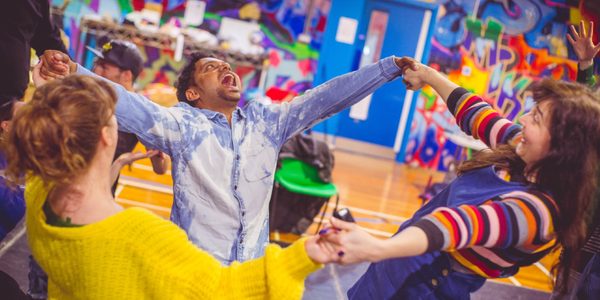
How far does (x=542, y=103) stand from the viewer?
4.57 ft

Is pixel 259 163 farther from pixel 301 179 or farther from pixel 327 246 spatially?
pixel 301 179

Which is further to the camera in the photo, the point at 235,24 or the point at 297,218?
the point at 235,24

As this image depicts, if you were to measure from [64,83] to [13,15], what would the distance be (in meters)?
1.28

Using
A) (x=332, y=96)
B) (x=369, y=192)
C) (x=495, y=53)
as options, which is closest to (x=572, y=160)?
(x=332, y=96)

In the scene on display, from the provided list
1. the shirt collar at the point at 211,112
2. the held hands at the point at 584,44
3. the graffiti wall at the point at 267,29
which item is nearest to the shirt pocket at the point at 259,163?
the shirt collar at the point at 211,112

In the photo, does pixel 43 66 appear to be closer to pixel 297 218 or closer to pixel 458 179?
pixel 458 179

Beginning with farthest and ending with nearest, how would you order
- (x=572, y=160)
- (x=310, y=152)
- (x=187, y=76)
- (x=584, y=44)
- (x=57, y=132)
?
(x=310, y=152) → (x=584, y=44) → (x=187, y=76) → (x=572, y=160) → (x=57, y=132)

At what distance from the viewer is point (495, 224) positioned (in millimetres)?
1249

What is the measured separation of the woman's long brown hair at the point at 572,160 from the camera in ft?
4.31

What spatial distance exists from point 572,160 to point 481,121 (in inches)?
17.3

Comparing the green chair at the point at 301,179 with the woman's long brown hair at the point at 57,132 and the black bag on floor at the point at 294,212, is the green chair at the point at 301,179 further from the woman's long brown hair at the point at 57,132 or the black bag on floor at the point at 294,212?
the woman's long brown hair at the point at 57,132

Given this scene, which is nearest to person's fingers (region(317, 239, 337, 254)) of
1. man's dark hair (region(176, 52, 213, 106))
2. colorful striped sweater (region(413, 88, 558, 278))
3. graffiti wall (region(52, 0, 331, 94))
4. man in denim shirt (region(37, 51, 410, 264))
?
colorful striped sweater (region(413, 88, 558, 278))

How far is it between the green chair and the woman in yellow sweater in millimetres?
2809

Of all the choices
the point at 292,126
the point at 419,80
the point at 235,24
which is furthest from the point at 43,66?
the point at 235,24
